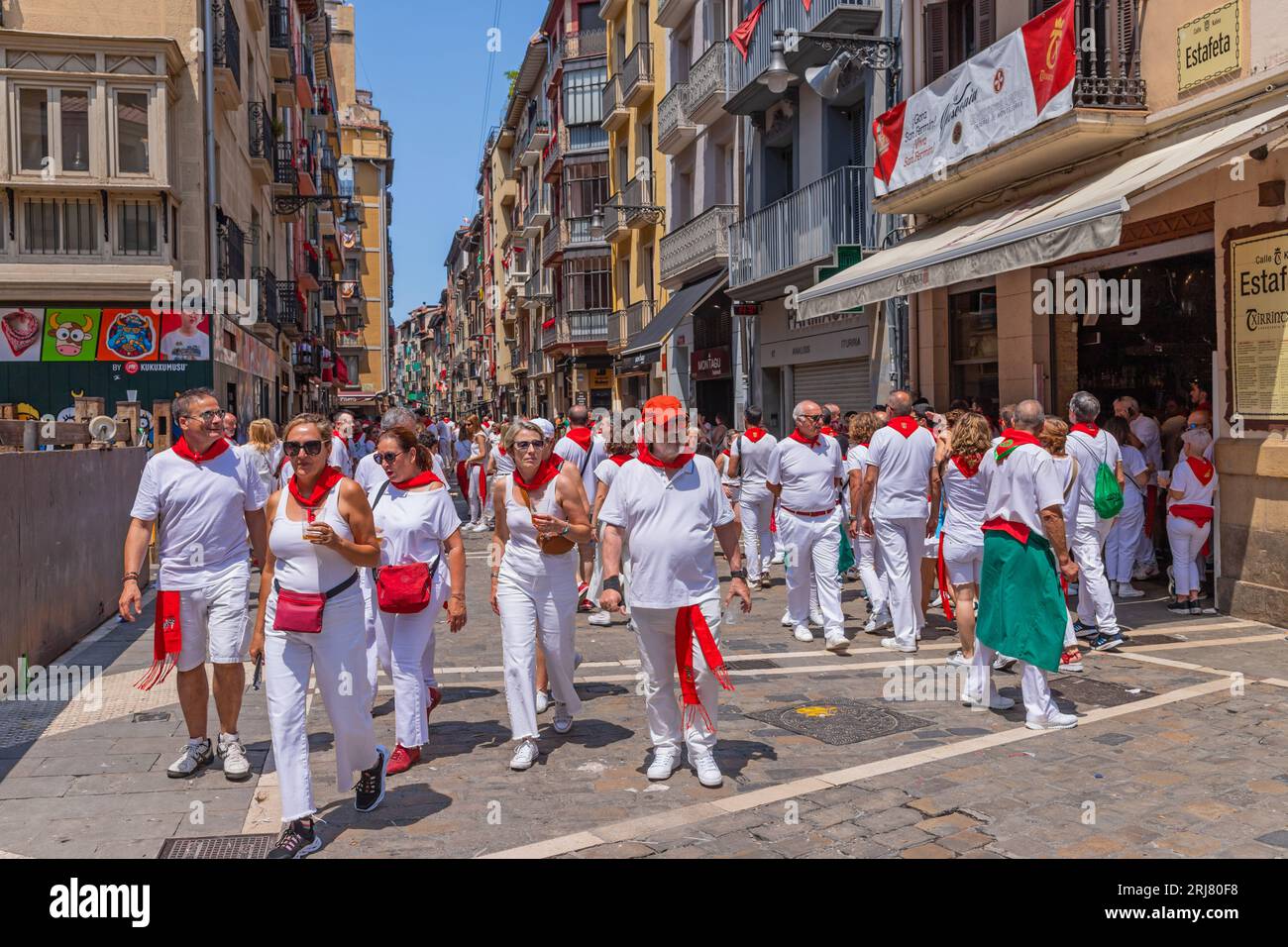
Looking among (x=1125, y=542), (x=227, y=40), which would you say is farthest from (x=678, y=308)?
(x=1125, y=542)

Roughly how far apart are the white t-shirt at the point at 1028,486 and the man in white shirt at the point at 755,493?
5596mm

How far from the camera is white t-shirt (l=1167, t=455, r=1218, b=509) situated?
33.1 ft

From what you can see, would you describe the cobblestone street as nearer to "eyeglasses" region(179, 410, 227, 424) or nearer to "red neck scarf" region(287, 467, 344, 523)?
"red neck scarf" region(287, 467, 344, 523)

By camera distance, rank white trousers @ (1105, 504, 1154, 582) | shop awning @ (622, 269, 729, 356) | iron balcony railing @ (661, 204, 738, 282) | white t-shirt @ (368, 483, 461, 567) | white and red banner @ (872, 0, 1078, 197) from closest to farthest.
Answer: white t-shirt @ (368, 483, 461, 567), white trousers @ (1105, 504, 1154, 582), white and red banner @ (872, 0, 1078, 197), iron balcony railing @ (661, 204, 738, 282), shop awning @ (622, 269, 729, 356)

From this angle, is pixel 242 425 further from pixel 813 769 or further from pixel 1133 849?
pixel 1133 849

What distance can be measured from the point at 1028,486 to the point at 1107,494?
2943mm

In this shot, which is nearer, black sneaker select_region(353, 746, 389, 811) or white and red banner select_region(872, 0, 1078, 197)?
black sneaker select_region(353, 746, 389, 811)

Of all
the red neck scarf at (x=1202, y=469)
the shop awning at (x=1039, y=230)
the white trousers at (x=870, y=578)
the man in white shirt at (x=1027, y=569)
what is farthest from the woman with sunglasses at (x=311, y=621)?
the red neck scarf at (x=1202, y=469)

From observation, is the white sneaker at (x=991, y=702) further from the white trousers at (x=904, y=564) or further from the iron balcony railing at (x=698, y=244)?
the iron balcony railing at (x=698, y=244)

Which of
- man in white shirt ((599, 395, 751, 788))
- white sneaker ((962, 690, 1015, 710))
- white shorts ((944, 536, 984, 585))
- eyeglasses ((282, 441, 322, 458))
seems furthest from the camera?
white shorts ((944, 536, 984, 585))

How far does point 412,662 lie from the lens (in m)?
6.05

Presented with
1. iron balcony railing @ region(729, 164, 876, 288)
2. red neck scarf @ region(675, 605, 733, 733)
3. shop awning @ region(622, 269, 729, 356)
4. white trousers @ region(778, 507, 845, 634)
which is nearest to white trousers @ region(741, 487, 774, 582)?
white trousers @ region(778, 507, 845, 634)

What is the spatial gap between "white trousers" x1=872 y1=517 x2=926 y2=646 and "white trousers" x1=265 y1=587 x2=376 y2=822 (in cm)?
502

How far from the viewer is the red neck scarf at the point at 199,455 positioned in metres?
5.99
